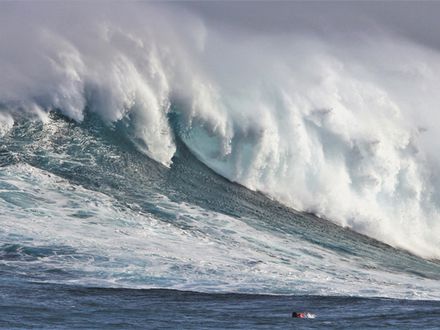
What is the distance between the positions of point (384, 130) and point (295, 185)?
5197 mm

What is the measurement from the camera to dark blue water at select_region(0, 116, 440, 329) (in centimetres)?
2014

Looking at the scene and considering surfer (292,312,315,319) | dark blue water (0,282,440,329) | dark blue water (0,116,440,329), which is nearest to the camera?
dark blue water (0,282,440,329)

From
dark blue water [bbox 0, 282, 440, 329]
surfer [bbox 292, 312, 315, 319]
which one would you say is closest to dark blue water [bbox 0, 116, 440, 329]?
dark blue water [bbox 0, 282, 440, 329]

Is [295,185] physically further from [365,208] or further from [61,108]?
[61,108]

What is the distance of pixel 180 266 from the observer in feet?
81.8

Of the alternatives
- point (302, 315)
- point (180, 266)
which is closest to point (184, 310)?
point (302, 315)

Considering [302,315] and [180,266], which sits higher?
[180,266]

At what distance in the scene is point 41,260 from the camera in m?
24.1

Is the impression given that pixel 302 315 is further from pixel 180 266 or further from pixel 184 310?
pixel 180 266

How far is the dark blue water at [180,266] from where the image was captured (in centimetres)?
2014

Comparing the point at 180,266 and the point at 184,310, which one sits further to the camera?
the point at 180,266

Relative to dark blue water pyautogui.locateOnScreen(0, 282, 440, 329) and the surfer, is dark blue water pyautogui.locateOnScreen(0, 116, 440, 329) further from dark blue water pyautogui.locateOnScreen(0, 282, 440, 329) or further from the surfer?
the surfer

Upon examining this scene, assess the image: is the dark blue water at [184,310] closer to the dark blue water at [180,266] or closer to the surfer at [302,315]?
the dark blue water at [180,266]

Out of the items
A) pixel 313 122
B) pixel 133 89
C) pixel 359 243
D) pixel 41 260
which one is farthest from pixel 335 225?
pixel 41 260
